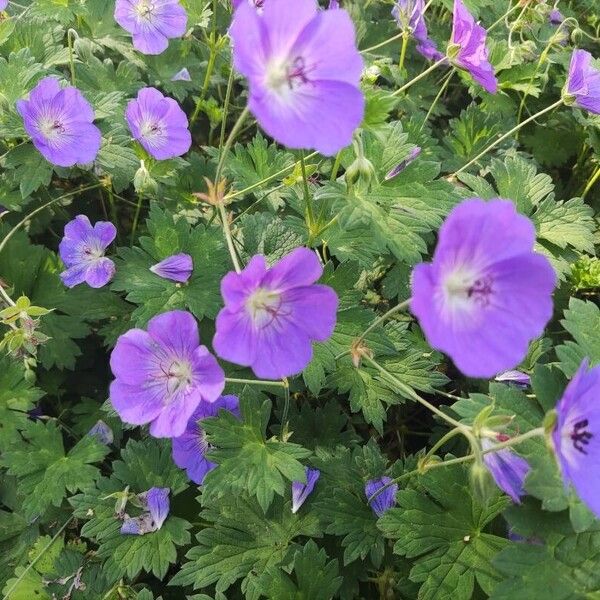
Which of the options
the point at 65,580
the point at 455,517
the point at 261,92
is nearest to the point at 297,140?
the point at 261,92

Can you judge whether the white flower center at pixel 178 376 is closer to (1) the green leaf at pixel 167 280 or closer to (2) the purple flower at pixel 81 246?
(1) the green leaf at pixel 167 280

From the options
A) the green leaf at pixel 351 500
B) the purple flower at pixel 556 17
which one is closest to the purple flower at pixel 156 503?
the green leaf at pixel 351 500

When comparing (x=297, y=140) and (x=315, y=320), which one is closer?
(x=297, y=140)

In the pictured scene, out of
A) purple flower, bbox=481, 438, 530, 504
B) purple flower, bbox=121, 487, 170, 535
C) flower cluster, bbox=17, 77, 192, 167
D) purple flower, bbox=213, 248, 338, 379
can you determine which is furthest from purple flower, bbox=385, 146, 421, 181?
purple flower, bbox=121, 487, 170, 535

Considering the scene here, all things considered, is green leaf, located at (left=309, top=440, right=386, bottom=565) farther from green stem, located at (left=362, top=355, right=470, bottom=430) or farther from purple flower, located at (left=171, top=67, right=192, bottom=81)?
purple flower, located at (left=171, top=67, right=192, bottom=81)

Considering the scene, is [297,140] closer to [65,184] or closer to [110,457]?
[110,457]

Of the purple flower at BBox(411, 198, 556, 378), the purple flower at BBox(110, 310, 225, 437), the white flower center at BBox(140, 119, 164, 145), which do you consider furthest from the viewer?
the white flower center at BBox(140, 119, 164, 145)
